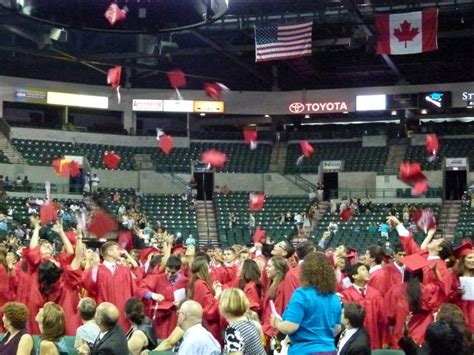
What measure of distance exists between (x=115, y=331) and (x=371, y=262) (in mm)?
3516

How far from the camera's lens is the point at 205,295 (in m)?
6.92

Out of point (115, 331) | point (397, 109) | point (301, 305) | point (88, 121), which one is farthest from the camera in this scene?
point (88, 121)

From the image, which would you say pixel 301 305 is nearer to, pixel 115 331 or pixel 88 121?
pixel 115 331

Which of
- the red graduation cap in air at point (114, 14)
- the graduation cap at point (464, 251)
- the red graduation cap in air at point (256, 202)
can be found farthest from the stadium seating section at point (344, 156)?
the graduation cap at point (464, 251)

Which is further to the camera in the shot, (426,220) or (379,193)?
(379,193)

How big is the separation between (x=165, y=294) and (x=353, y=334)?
2787 millimetres

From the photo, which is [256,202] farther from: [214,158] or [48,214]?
[48,214]

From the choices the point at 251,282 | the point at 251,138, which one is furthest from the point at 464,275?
the point at 251,138

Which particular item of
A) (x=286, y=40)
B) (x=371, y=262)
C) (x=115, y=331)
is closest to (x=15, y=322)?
(x=115, y=331)

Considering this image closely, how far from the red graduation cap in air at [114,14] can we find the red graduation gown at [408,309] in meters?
4.33

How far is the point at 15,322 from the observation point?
570cm

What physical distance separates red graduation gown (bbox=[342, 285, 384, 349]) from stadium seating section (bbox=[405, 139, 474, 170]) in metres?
29.0

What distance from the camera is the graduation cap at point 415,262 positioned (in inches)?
273

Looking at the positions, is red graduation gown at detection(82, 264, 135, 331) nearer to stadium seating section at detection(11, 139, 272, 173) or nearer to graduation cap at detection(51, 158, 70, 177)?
graduation cap at detection(51, 158, 70, 177)
